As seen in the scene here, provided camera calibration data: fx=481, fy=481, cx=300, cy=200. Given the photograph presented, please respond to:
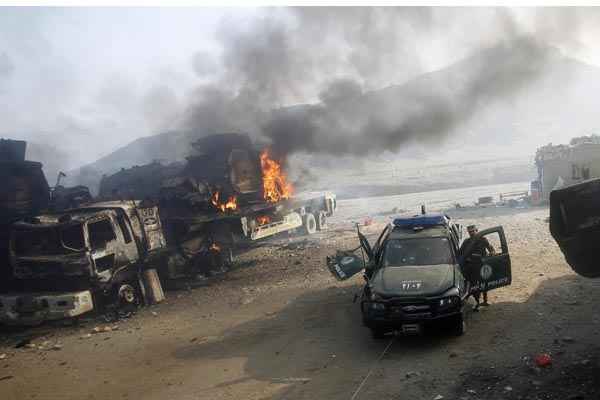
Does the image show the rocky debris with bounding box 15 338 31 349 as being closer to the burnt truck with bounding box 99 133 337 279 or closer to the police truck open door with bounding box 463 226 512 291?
the burnt truck with bounding box 99 133 337 279

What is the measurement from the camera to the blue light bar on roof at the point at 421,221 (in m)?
8.97

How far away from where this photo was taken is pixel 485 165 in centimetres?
4928

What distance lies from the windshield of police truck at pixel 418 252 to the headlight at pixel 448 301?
1046 mm

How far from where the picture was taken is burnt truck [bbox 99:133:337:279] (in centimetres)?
1416

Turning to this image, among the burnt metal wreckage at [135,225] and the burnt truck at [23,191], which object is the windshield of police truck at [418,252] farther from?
the burnt truck at [23,191]

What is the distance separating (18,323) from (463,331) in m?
9.00

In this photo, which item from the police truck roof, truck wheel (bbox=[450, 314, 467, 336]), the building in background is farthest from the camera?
the building in background

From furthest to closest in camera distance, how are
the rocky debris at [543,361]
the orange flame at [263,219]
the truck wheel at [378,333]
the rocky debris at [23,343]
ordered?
the orange flame at [263,219] < the rocky debris at [23,343] < the truck wheel at [378,333] < the rocky debris at [543,361]

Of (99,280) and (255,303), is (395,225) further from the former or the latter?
(99,280)

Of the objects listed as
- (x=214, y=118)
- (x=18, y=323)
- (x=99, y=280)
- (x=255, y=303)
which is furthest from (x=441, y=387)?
(x=214, y=118)

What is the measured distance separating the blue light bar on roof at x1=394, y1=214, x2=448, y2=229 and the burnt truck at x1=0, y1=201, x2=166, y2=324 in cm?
649

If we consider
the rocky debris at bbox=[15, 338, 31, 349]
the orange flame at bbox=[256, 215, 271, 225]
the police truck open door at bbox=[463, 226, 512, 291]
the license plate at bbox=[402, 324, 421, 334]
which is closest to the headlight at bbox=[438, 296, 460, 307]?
the license plate at bbox=[402, 324, 421, 334]

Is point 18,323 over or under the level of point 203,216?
under

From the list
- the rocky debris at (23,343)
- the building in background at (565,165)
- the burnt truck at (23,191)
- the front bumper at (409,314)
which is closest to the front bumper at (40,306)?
the rocky debris at (23,343)
